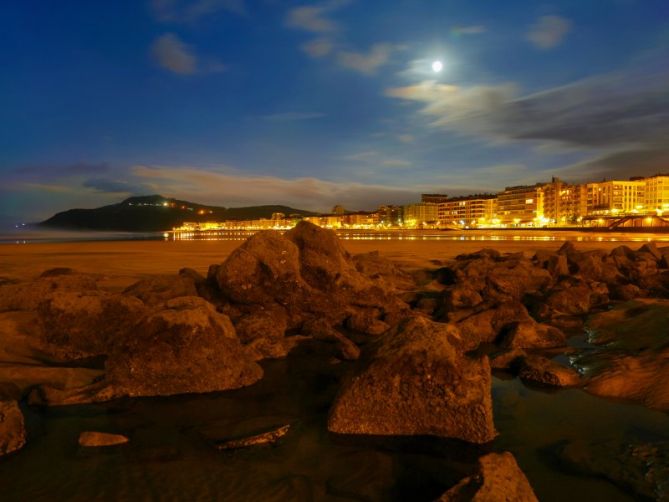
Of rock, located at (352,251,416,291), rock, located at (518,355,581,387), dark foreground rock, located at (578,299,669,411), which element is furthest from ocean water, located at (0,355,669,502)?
rock, located at (352,251,416,291)

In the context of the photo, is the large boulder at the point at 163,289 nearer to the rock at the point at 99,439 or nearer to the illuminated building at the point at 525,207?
the rock at the point at 99,439

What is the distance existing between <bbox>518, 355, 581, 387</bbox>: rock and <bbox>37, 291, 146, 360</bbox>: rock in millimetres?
7827

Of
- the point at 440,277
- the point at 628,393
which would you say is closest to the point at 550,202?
the point at 440,277

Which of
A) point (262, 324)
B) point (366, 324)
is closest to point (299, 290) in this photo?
point (262, 324)

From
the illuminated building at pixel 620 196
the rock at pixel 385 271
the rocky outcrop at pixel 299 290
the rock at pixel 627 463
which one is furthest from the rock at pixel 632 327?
the illuminated building at pixel 620 196

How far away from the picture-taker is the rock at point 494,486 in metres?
4.16

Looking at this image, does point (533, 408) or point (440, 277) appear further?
point (440, 277)

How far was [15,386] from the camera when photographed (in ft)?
25.4

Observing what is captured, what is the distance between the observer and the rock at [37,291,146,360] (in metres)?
10.0

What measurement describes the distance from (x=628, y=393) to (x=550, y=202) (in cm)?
19273

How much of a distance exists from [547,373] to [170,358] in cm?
654

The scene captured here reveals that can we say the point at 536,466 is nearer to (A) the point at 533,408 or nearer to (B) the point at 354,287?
(A) the point at 533,408

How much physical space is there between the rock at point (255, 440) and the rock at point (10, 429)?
99.2 inches

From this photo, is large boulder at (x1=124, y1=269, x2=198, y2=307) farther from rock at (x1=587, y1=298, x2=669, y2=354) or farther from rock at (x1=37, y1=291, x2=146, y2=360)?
rock at (x1=587, y1=298, x2=669, y2=354)
